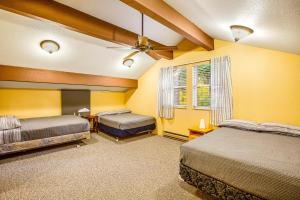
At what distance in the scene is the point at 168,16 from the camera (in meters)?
2.42

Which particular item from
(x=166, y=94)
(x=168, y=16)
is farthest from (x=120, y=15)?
(x=166, y=94)

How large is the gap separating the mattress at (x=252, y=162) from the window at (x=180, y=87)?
2279mm

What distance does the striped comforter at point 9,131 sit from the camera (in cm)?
289

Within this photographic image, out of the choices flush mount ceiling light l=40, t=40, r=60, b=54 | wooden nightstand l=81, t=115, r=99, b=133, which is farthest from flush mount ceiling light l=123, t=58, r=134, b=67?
wooden nightstand l=81, t=115, r=99, b=133

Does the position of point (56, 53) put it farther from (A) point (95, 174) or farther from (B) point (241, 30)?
(B) point (241, 30)

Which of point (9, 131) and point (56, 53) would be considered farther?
point (56, 53)

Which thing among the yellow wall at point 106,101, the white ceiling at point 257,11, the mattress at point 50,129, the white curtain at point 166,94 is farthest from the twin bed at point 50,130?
the white ceiling at point 257,11

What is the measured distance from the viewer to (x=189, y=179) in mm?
2016

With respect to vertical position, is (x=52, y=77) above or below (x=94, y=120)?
above

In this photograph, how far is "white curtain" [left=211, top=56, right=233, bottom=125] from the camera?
3531 millimetres

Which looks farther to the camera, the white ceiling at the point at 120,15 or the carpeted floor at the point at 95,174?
the white ceiling at the point at 120,15

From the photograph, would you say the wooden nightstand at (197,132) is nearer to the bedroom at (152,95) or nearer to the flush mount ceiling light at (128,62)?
the bedroom at (152,95)

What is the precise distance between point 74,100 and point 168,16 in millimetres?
3866

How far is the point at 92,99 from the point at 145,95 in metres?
1.76
